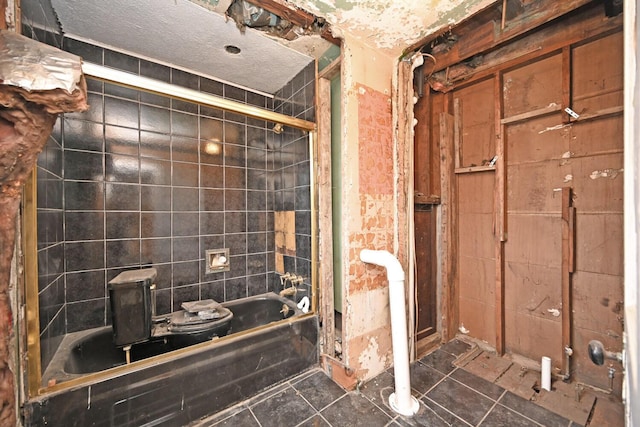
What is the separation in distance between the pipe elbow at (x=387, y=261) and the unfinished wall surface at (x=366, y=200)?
6 centimetres

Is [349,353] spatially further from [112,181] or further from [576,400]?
[112,181]

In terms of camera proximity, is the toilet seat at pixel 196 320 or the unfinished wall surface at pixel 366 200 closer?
the unfinished wall surface at pixel 366 200

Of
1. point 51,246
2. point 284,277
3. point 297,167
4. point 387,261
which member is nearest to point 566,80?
point 387,261

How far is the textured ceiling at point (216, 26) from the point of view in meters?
1.31

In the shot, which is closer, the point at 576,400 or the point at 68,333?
the point at 576,400

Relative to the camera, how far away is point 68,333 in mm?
1565

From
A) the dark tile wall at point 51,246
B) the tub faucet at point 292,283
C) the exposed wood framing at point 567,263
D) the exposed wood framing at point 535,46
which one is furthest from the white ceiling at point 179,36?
the exposed wood framing at point 567,263

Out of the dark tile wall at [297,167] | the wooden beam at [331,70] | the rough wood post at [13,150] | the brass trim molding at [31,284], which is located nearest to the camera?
the rough wood post at [13,150]

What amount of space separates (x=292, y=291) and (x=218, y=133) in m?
Result: 1.61

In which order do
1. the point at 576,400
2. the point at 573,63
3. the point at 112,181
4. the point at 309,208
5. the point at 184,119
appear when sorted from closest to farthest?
the point at 576,400, the point at 573,63, the point at 112,181, the point at 309,208, the point at 184,119

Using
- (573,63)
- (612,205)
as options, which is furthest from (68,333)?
(573,63)

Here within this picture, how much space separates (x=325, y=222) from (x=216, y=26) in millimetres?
1476

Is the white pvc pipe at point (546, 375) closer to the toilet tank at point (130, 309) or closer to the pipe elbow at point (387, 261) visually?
the pipe elbow at point (387, 261)

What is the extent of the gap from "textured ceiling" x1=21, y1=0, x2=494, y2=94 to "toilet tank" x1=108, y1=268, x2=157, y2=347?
4.52 feet
